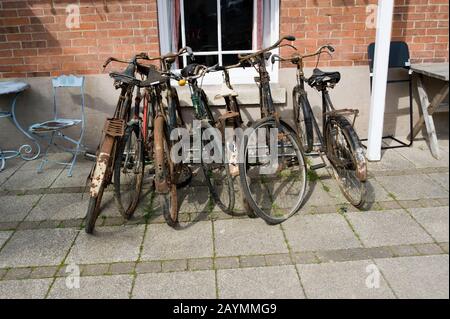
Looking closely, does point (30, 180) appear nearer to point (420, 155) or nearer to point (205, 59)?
point (205, 59)

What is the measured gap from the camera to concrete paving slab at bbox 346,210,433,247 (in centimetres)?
294

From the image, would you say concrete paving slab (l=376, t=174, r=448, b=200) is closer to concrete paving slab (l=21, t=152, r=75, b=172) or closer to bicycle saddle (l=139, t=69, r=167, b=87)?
bicycle saddle (l=139, t=69, r=167, b=87)

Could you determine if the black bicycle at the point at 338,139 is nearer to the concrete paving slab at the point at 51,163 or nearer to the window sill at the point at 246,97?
the window sill at the point at 246,97

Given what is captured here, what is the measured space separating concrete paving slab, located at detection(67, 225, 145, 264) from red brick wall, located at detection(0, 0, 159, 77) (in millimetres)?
2093

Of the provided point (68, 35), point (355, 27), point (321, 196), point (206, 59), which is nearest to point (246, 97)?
point (206, 59)

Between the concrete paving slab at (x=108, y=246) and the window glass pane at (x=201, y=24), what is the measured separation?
7.92ft

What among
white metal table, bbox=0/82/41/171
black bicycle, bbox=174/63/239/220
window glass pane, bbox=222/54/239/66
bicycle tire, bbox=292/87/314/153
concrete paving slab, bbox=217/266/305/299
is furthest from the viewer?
window glass pane, bbox=222/54/239/66

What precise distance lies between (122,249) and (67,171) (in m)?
1.78

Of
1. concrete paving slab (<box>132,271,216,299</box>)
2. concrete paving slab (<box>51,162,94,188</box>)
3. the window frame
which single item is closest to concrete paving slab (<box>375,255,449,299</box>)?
concrete paving slab (<box>132,271,216,299</box>)

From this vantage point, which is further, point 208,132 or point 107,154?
point 208,132

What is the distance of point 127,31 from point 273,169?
2166 mm

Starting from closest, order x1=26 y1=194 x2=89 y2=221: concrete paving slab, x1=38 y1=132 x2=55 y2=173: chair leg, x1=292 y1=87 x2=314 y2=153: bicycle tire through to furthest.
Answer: x1=26 y1=194 x2=89 y2=221: concrete paving slab < x1=292 y1=87 x2=314 y2=153: bicycle tire < x1=38 y1=132 x2=55 y2=173: chair leg

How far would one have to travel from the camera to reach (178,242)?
120 inches

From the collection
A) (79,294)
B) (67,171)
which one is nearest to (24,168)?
(67,171)
